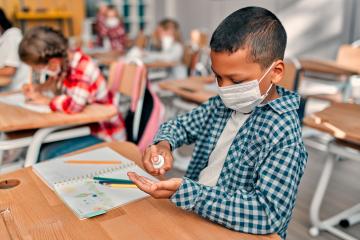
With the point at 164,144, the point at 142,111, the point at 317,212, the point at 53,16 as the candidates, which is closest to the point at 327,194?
the point at 317,212

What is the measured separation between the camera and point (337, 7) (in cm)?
466

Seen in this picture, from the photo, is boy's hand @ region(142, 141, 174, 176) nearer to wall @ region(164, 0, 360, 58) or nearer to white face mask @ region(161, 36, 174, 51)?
wall @ region(164, 0, 360, 58)

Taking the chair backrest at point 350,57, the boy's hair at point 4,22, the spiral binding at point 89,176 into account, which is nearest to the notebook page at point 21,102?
the boy's hair at point 4,22

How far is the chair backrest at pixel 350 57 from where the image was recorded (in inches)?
131

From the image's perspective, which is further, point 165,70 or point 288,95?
point 165,70

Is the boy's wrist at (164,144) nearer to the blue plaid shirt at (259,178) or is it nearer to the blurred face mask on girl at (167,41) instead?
the blue plaid shirt at (259,178)

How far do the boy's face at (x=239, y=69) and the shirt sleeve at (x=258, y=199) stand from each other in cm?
18

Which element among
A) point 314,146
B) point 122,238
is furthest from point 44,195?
point 314,146

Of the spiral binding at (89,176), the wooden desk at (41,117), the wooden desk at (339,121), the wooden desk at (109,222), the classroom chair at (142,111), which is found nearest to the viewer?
the wooden desk at (109,222)

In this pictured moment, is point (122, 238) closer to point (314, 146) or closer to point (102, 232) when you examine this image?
point (102, 232)

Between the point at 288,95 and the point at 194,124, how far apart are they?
1.13ft

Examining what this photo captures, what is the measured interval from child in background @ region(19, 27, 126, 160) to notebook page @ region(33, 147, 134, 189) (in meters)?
0.66

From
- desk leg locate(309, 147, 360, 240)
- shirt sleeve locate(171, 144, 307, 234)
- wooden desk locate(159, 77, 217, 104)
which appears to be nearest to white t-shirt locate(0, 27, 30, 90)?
wooden desk locate(159, 77, 217, 104)

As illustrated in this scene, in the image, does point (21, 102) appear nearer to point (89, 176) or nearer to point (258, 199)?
point (89, 176)
